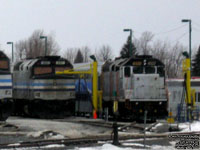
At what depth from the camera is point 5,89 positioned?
2530 cm

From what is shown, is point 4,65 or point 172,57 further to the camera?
point 172,57

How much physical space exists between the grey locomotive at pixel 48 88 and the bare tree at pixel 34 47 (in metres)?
50.6

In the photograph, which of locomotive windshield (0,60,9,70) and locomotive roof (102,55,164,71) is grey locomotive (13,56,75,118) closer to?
locomotive roof (102,55,164,71)

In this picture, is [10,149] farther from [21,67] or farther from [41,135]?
[21,67]

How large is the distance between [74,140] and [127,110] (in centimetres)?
1234

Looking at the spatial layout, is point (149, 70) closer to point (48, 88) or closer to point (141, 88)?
point (141, 88)

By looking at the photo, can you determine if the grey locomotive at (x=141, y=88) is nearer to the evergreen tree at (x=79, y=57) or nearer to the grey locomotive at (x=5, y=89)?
the grey locomotive at (x=5, y=89)

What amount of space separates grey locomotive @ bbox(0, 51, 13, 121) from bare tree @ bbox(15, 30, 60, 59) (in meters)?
56.0

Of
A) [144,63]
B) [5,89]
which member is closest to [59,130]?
[5,89]

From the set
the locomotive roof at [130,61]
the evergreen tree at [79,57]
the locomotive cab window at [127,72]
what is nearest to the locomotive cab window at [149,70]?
the locomotive roof at [130,61]

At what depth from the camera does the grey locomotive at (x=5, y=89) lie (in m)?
25.2

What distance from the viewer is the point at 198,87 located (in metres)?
41.8

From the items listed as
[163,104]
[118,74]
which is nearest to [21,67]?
[118,74]

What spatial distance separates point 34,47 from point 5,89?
61194 millimetres
